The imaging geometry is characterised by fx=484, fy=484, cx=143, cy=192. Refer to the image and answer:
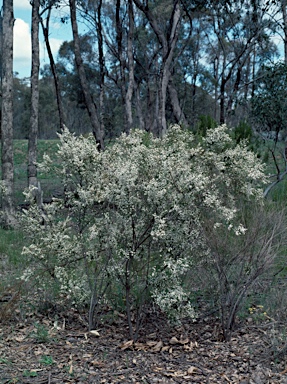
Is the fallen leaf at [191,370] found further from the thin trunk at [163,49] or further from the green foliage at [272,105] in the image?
the thin trunk at [163,49]

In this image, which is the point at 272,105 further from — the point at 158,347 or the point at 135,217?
the point at 158,347

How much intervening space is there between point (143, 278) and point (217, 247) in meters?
0.78

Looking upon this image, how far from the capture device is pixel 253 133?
1145cm

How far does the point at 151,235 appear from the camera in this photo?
4.29m

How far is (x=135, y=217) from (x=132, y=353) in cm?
121

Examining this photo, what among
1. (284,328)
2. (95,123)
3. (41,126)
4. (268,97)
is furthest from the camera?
(41,126)

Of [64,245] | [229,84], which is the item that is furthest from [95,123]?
[229,84]

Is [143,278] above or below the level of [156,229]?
below

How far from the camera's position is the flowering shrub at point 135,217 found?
4266 millimetres

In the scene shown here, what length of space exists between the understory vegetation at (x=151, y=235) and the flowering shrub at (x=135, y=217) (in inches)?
0.4

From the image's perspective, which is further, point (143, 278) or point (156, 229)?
point (143, 278)

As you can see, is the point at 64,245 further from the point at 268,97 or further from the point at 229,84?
the point at 229,84

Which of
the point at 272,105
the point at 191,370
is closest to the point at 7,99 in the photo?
the point at 272,105

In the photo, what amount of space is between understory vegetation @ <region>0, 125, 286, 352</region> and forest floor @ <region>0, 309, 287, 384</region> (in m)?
0.15
